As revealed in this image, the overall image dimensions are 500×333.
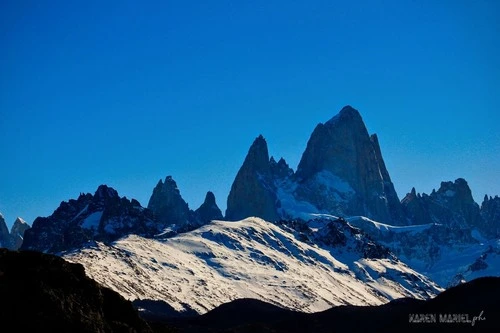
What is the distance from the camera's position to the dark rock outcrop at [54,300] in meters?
47.5

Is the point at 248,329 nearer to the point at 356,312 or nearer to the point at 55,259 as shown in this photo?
the point at 356,312

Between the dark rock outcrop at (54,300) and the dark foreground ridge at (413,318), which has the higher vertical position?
the dark foreground ridge at (413,318)

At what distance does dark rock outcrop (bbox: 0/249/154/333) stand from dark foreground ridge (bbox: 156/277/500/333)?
8551 centimetres

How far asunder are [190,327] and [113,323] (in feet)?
381

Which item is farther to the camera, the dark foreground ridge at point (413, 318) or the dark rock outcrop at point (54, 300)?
the dark foreground ridge at point (413, 318)

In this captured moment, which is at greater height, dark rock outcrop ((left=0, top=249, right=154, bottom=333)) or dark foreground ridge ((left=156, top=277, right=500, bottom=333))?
dark foreground ridge ((left=156, top=277, right=500, bottom=333))

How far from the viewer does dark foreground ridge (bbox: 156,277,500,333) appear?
13462cm

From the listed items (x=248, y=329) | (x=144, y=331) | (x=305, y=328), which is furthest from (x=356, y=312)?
(x=144, y=331)

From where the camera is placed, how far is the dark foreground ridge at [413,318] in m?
135

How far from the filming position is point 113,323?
52.7 meters

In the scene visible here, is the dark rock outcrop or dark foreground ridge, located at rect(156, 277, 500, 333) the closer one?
the dark rock outcrop

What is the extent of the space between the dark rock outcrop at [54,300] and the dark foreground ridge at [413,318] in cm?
8551

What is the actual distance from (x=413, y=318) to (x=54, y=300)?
104505 millimetres

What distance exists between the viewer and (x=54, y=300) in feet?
161
